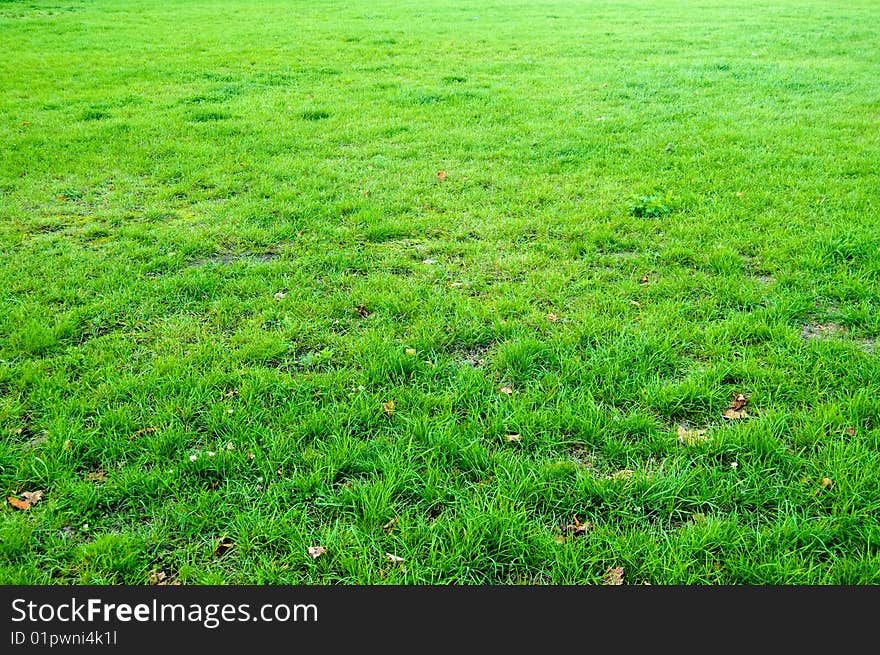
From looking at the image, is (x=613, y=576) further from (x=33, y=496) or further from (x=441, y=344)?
(x=33, y=496)

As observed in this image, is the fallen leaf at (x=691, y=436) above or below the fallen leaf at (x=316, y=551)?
above

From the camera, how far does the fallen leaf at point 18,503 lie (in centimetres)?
270

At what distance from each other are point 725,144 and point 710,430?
18.2 ft

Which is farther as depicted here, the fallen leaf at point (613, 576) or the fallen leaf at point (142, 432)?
the fallen leaf at point (142, 432)

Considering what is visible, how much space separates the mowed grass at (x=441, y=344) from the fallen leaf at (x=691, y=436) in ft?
0.08

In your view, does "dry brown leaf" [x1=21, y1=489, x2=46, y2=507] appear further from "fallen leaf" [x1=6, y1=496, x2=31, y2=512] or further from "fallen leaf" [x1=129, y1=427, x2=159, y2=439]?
"fallen leaf" [x1=129, y1=427, x2=159, y2=439]

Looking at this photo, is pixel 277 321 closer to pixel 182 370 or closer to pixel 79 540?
pixel 182 370

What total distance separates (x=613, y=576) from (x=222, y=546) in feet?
5.12

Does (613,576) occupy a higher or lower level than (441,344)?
lower

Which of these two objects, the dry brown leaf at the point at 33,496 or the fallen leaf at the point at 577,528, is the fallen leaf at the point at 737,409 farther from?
the dry brown leaf at the point at 33,496

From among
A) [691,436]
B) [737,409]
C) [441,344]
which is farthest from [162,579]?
[737,409]

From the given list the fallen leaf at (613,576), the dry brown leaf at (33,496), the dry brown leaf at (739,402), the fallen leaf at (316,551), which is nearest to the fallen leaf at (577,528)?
the fallen leaf at (613,576)

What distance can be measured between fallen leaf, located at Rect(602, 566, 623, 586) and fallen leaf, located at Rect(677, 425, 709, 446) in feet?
2.78

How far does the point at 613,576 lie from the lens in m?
2.41
